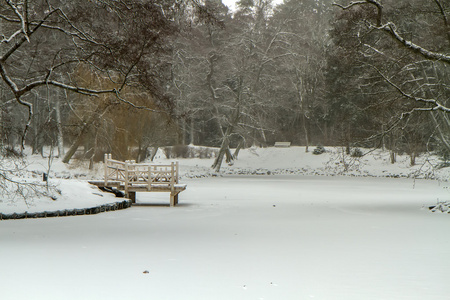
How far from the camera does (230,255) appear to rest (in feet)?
31.3

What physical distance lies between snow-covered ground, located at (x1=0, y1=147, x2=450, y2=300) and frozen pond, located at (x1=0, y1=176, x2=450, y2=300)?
0.7 inches

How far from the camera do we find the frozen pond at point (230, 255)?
280 inches

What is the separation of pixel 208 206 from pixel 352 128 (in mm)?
23001

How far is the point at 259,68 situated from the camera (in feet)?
129

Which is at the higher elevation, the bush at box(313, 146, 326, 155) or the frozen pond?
the bush at box(313, 146, 326, 155)

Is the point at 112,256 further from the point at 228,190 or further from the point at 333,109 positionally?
the point at 333,109

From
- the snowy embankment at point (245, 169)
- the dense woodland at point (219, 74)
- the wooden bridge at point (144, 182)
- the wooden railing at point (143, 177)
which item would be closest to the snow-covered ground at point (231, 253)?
the snowy embankment at point (245, 169)

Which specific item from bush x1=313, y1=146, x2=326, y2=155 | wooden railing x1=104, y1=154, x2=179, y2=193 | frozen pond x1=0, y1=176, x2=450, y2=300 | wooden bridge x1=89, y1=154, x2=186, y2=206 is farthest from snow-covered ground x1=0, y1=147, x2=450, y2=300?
bush x1=313, y1=146, x2=326, y2=155

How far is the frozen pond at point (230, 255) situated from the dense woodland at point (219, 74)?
2400 mm

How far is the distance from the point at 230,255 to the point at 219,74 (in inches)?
1299

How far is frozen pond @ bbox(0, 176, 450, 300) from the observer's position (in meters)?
7.11

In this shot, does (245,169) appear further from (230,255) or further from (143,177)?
(230,255)

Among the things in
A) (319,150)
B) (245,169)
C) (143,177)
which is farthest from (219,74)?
(143,177)

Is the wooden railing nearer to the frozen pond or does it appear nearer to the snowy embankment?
the snowy embankment
